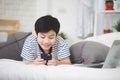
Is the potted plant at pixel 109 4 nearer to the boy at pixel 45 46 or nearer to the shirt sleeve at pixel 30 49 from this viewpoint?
the boy at pixel 45 46

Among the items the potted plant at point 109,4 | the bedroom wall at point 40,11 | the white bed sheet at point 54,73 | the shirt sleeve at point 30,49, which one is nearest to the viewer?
the white bed sheet at point 54,73

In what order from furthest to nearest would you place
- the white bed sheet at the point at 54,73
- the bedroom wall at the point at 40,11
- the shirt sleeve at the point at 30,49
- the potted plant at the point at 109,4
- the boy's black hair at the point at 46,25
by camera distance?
the bedroom wall at the point at 40,11 → the potted plant at the point at 109,4 → the shirt sleeve at the point at 30,49 → the boy's black hair at the point at 46,25 → the white bed sheet at the point at 54,73

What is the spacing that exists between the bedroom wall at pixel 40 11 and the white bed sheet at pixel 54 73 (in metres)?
2.80

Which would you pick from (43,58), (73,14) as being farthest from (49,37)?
(73,14)

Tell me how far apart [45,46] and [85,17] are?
7.22 ft

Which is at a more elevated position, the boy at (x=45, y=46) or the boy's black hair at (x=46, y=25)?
the boy's black hair at (x=46, y=25)

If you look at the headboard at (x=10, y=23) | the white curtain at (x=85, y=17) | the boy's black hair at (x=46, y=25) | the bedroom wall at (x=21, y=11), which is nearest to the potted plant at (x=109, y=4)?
the white curtain at (x=85, y=17)

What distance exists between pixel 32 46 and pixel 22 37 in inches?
18.4

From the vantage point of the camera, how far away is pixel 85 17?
11.6ft

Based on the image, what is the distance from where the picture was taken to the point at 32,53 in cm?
146

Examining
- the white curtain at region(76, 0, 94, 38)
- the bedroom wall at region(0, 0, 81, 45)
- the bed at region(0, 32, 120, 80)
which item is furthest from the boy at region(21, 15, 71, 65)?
the bedroom wall at region(0, 0, 81, 45)

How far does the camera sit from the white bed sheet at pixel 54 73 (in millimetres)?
896

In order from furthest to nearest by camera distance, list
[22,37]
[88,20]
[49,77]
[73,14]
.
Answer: [73,14] → [88,20] → [22,37] → [49,77]

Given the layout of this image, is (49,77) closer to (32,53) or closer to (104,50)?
(32,53)
